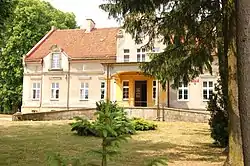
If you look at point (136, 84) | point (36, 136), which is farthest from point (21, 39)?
point (36, 136)

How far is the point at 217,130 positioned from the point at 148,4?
5.95 meters

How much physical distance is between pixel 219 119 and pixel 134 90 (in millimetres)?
22109

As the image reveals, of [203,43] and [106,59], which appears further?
[106,59]

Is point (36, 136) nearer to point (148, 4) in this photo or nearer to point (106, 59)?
point (148, 4)

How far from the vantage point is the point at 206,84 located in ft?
109

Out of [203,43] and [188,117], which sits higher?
[203,43]

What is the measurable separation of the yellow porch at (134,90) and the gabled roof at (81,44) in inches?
123

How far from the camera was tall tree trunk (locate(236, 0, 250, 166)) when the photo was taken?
3418mm

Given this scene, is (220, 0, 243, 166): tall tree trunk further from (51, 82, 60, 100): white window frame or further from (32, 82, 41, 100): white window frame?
(32, 82, 41, 100): white window frame

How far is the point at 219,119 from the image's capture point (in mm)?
13281

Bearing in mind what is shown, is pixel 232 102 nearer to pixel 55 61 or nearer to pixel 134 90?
pixel 134 90

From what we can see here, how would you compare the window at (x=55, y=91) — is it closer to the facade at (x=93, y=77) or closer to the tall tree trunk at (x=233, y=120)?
the facade at (x=93, y=77)

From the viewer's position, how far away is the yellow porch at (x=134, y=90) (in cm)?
3472

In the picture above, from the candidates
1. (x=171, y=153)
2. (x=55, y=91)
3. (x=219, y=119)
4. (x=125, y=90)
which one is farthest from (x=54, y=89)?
(x=171, y=153)
